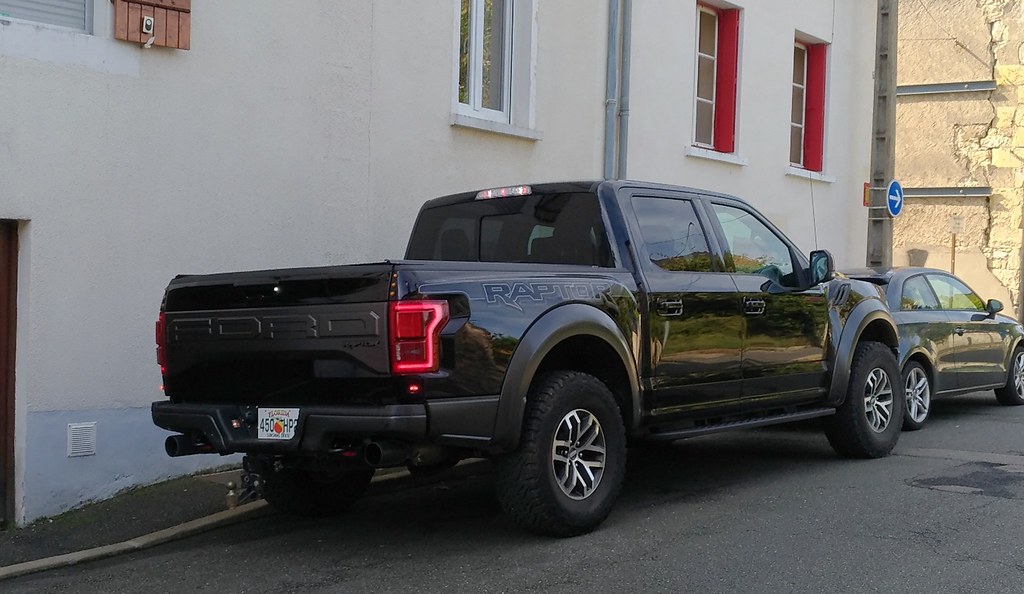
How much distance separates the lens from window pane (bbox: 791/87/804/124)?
14703 millimetres

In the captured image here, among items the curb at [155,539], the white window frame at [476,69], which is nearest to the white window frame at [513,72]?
the white window frame at [476,69]

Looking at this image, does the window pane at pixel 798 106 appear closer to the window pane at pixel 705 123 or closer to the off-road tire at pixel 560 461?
the window pane at pixel 705 123

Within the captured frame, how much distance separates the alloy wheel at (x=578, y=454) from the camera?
541cm

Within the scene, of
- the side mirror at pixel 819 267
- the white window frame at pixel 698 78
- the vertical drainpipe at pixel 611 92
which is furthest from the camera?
the white window frame at pixel 698 78

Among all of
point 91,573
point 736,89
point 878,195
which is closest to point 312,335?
point 91,573

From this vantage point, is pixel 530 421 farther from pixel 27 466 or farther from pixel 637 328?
pixel 27 466

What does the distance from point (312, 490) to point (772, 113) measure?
919cm

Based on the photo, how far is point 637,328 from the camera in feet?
19.5

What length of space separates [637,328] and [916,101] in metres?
15.7

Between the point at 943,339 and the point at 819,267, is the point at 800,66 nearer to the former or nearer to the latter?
the point at 943,339

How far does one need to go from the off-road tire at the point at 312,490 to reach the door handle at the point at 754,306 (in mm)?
2463

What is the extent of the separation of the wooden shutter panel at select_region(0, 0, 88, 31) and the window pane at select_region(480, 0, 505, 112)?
13.0 ft

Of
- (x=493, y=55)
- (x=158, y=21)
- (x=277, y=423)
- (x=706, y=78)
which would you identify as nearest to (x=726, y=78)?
(x=706, y=78)

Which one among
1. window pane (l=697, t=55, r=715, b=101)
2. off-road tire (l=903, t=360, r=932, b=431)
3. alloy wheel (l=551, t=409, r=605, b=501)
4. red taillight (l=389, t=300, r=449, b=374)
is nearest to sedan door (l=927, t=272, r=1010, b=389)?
off-road tire (l=903, t=360, r=932, b=431)
